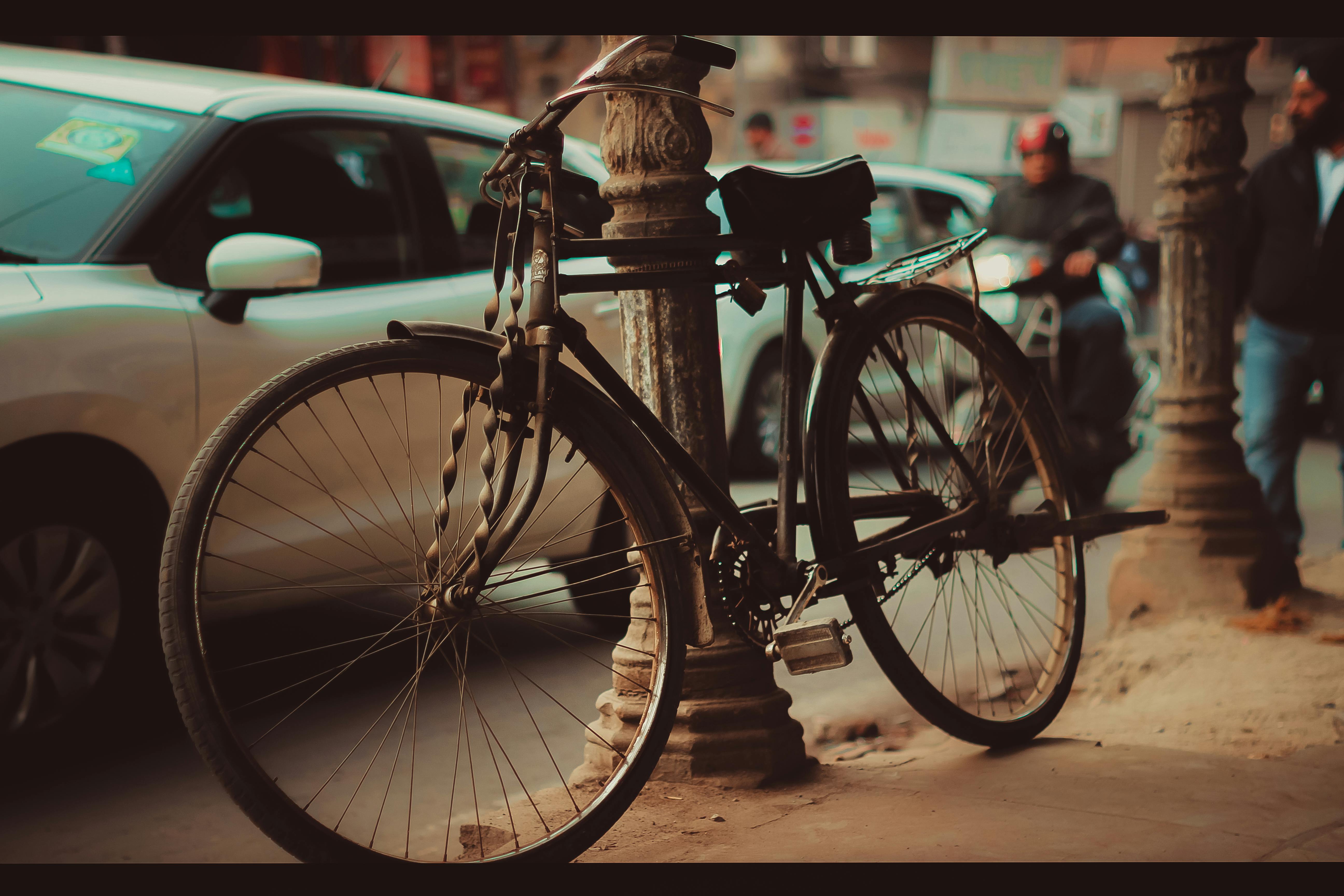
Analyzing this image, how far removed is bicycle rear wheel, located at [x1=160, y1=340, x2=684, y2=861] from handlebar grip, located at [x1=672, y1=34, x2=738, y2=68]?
0.65 m

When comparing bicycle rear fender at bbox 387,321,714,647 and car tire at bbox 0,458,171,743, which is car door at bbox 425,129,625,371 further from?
bicycle rear fender at bbox 387,321,714,647

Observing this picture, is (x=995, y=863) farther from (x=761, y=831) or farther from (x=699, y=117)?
(x=699, y=117)

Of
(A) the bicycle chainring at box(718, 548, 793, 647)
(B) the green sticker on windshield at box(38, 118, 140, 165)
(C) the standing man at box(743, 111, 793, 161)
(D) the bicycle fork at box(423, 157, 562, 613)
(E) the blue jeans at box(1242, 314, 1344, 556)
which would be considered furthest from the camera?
(C) the standing man at box(743, 111, 793, 161)

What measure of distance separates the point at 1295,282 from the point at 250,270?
13.0 ft

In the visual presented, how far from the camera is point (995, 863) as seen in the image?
2258 mm

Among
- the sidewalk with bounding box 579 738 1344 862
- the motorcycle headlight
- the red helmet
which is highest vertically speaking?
the red helmet

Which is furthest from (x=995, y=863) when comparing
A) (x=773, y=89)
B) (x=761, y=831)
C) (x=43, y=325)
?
(x=773, y=89)

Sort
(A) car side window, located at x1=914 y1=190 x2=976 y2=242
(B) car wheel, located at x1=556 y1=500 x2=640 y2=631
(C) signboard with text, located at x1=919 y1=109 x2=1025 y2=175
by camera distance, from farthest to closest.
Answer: (C) signboard with text, located at x1=919 y1=109 x2=1025 y2=175 → (A) car side window, located at x1=914 y1=190 x2=976 y2=242 → (B) car wheel, located at x1=556 y1=500 x2=640 y2=631

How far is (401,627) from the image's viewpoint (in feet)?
7.24

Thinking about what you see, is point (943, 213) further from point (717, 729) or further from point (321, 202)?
point (717, 729)

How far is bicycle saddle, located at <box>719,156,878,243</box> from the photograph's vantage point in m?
2.60

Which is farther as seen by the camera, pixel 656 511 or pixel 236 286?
pixel 236 286

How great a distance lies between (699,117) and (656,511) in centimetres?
101

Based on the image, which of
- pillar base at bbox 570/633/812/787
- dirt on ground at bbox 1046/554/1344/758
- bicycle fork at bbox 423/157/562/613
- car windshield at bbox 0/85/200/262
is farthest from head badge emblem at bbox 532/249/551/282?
dirt on ground at bbox 1046/554/1344/758
